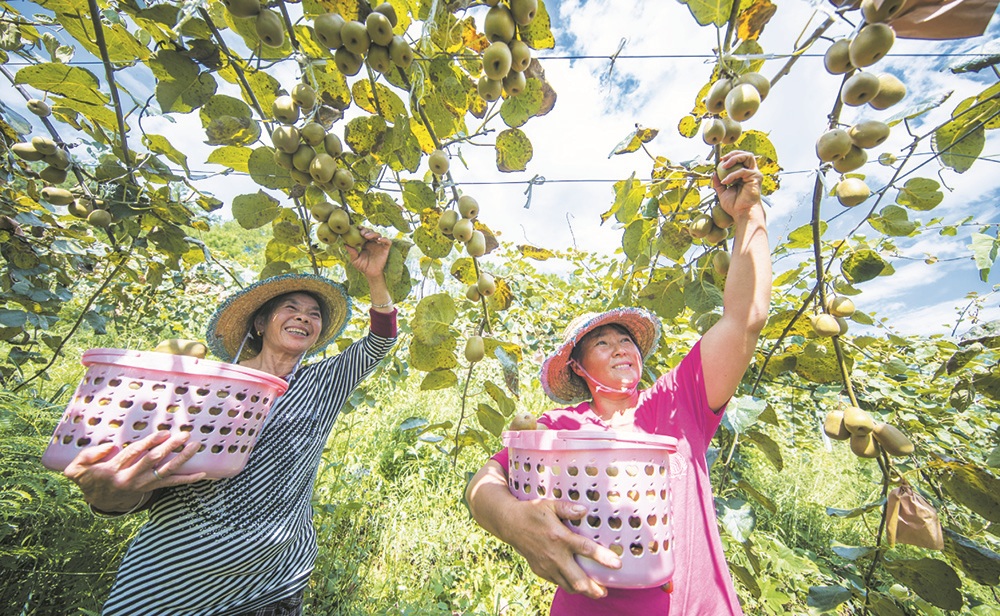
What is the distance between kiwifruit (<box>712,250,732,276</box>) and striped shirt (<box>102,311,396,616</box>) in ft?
5.02

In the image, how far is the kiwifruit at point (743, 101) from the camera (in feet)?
2.97

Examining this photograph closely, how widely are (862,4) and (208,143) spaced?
143 cm

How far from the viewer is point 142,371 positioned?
0.98 m

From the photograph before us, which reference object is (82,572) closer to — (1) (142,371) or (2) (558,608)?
(1) (142,371)

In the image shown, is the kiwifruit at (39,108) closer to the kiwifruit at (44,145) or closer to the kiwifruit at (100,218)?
the kiwifruit at (44,145)

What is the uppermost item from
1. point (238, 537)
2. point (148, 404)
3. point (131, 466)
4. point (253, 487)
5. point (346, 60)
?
point (346, 60)

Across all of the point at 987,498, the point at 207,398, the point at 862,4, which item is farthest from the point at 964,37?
the point at 207,398

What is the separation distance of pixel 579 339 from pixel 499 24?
1.18 metres

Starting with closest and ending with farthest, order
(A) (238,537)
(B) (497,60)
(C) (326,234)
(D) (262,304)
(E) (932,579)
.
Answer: (B) (497,60) → (E) (932,579) → (C) (326,234) → (A) (238,537) → (D) (262,304)

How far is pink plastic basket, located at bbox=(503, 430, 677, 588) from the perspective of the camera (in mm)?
895

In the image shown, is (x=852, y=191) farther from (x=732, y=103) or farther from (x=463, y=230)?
(x=463, y=230)

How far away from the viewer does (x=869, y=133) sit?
3.04 ft

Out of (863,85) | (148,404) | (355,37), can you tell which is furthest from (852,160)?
(148,404)

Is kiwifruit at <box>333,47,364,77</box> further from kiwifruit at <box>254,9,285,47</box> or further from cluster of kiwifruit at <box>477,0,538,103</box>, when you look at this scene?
cluster of kiwifruit at <box>477,0,538,103</box>
